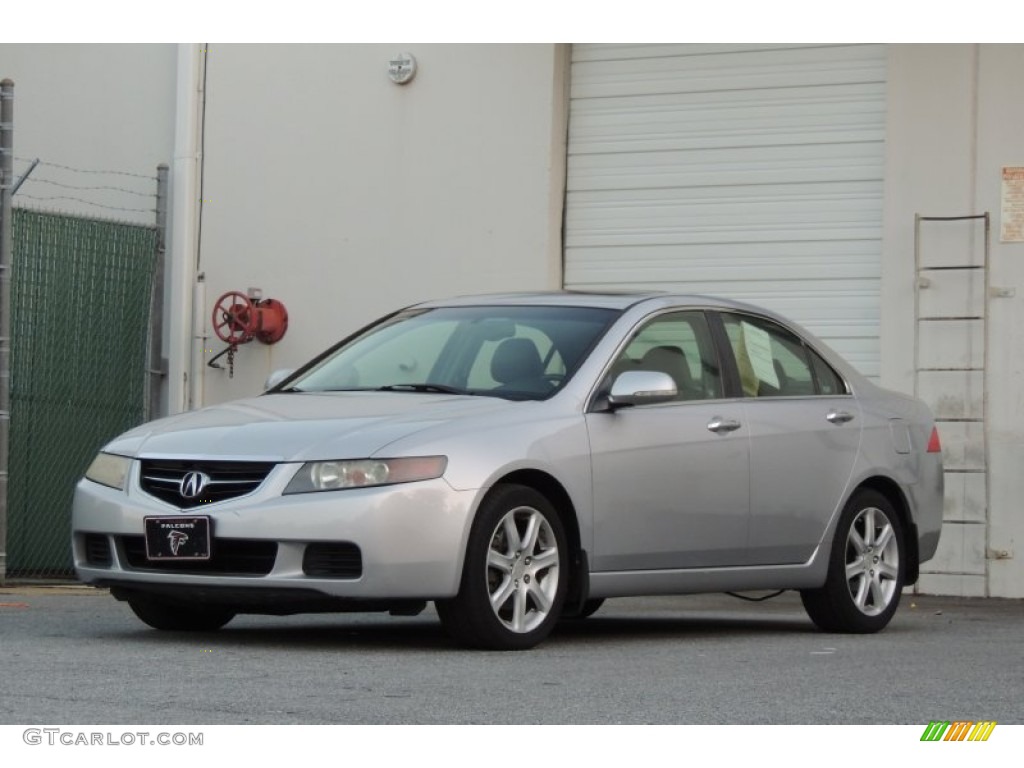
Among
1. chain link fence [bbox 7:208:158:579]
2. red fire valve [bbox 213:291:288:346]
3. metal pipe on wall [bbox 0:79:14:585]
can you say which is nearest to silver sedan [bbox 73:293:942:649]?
metal pipe on wall [bbox 0:79:14:585]

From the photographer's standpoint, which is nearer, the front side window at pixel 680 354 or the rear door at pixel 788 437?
the front side window at pixel 680 354

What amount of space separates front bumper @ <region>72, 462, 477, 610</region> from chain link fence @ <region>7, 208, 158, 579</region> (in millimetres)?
8180

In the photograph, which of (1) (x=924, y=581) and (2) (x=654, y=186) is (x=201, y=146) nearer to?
(2) (x=654, y=186)

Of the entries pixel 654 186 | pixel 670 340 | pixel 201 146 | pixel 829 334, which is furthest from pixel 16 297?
pixel 670 340

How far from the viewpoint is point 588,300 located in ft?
31.6

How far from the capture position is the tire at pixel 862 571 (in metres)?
10.1

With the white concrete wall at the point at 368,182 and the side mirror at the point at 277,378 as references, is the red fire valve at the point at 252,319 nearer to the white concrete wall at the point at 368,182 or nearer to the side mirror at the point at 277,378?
the white concrete wall at the point at 368,182

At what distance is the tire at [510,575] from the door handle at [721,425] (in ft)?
3.77

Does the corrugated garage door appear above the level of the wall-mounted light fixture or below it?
below

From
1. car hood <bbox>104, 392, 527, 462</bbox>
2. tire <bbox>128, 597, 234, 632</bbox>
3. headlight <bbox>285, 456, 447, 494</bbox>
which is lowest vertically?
tire <bbox>128, 597, 234, 632</bbox>

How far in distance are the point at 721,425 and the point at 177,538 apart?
264 centimetres

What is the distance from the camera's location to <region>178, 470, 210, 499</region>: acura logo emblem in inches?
320

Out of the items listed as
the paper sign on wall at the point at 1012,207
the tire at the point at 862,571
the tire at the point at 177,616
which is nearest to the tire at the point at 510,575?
the tire at the point at 177,616

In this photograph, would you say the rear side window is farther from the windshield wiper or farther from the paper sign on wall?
the paper sign on wall
